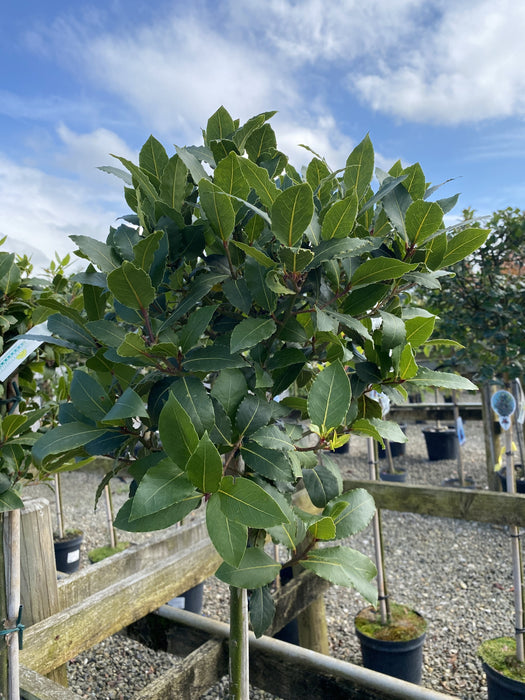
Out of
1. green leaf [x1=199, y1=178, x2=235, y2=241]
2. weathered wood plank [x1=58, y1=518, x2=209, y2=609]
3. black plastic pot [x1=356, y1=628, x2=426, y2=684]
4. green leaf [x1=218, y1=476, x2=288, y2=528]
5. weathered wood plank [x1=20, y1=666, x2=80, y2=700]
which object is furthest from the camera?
black plastic pot [x1=356, y1=628, x2=426, y2=684]

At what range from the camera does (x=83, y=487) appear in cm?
701

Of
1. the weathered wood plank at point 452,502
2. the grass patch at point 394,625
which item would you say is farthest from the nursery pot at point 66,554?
the weathered wood plank at point 452,502

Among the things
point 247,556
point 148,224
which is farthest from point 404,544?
Result: point 148,224

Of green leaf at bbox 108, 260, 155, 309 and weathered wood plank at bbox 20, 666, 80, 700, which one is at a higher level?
green leaf at bbox 108, 260, 155, 309

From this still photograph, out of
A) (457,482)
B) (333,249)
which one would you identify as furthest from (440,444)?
(333,249)

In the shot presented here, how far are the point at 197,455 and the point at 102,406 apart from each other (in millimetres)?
305

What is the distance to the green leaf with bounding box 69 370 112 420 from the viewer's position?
905mm

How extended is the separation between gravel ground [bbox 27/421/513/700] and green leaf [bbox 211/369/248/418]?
234 centimetres

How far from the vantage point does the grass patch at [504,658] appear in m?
2.22

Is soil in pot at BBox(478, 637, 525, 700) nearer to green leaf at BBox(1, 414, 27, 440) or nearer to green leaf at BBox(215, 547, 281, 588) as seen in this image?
green leaf at BBox(215, 547, 281, 588)

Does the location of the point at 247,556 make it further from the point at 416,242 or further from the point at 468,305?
the point at 468,305

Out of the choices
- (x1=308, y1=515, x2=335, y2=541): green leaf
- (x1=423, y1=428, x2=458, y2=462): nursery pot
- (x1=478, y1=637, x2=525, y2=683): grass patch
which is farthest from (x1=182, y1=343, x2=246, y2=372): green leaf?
(x1=423, y1=428, x2=458, y2=462): nursery pot

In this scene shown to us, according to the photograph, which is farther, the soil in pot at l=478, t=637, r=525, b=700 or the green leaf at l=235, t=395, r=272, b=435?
the soil in pot at l=478, t=637, r=525, b=700

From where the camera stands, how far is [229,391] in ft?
2.80
